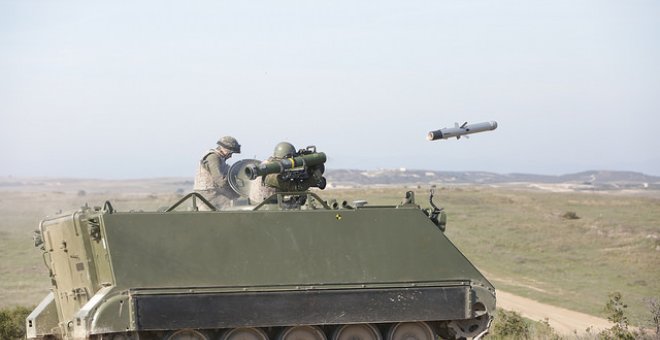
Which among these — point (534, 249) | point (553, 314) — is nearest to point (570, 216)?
point (534, 249)

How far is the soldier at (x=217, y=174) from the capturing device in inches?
699

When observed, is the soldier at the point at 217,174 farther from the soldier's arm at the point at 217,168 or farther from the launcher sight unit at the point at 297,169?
the launcher sight unit at the point at 297,169

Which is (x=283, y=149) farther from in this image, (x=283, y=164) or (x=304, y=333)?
(x=304, y=333)

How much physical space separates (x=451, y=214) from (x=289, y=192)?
38.0m

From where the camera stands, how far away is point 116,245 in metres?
14.4

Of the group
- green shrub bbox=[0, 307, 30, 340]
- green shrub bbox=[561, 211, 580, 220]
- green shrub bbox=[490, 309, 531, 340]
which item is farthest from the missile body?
green shrub bbox=[561, 211, 580, 220]

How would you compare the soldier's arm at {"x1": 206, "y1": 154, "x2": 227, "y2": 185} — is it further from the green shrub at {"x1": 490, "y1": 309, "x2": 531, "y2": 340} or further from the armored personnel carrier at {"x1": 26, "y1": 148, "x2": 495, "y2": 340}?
the green shrub at {"x1": 490, "y1": 309, "x2": 531, "y2": 340}

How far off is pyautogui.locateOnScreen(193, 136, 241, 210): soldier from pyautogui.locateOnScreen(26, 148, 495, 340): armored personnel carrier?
76.7 inches

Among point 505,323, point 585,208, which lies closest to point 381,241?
point 505,323

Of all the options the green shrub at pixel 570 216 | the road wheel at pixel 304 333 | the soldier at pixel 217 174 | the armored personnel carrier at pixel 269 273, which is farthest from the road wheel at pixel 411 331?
the green shrub at pixel 570 216

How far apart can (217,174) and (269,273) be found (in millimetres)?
3375

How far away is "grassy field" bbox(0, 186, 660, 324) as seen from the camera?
36250 millimetres

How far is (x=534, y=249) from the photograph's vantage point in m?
46.0

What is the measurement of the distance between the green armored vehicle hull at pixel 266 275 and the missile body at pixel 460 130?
4.61 meters
